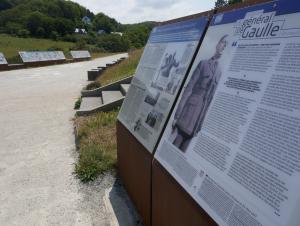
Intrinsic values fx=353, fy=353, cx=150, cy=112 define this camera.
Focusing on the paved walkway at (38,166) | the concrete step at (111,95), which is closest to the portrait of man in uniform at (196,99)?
the paved walkway at (38,166)

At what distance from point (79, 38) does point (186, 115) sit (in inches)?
3236

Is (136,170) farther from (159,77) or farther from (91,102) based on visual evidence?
(91,102)

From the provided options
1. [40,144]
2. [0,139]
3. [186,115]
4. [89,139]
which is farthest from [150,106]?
[0,139]

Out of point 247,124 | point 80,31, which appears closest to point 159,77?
point 247,124

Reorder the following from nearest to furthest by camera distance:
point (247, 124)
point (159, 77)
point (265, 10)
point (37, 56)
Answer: point (247, 124), point (265, 10), point (159, 77), point (37, 56)

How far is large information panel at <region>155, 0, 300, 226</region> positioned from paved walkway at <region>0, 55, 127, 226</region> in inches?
95.5

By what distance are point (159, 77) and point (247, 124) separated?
1.90m

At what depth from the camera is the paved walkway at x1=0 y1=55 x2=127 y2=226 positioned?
14.8 feet

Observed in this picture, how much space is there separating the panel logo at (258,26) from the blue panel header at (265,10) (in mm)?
36

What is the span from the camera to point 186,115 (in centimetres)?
279

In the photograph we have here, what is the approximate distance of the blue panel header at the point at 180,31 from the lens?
3123 mm

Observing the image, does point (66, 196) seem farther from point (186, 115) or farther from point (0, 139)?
point (0, 139)

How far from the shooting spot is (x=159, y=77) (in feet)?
12.5

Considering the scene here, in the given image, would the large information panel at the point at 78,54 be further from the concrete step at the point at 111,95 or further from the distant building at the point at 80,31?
the distant building at the point at 80,31
